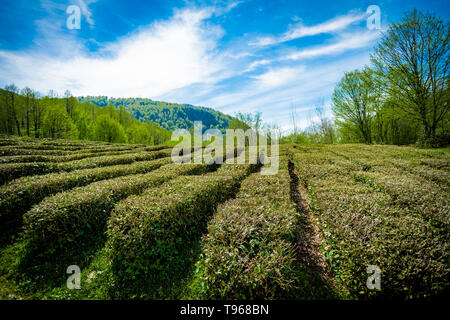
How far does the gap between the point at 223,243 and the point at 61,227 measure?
4.96 meters

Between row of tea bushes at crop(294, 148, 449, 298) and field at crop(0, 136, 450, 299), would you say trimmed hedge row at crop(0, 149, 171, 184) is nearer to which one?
field at crop(0, 136, 450, 299)

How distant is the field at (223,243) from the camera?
3436 millimetres

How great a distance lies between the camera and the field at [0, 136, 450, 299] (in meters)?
3.44

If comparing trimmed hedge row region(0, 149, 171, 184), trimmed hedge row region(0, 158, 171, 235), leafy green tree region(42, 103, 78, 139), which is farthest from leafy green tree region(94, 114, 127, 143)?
trimmed hedge row region(0, 158, 171, 235)

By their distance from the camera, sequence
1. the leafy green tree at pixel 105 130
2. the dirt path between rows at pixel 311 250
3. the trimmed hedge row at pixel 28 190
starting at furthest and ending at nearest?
the leafy green tree at pixel 105 130 < the trimmed hedge row at pixel 28 190 < the dirt path between rows at pixel 311 250

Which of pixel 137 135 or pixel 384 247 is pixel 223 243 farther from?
pixel 137 135

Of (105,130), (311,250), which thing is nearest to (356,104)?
(311,250)

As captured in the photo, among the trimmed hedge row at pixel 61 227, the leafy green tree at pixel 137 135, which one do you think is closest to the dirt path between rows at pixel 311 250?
the trimmed hedge row at pixel 61 227

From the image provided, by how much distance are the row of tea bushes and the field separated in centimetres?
2

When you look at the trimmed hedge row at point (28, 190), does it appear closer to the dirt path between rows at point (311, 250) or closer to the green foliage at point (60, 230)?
the green foliage at point (60, 230)

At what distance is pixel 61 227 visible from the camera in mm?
5082

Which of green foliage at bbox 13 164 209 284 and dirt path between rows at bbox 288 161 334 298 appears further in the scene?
green foliage at bbox 13 164 209 284

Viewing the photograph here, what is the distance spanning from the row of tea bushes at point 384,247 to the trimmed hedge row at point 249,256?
1.12 metres
